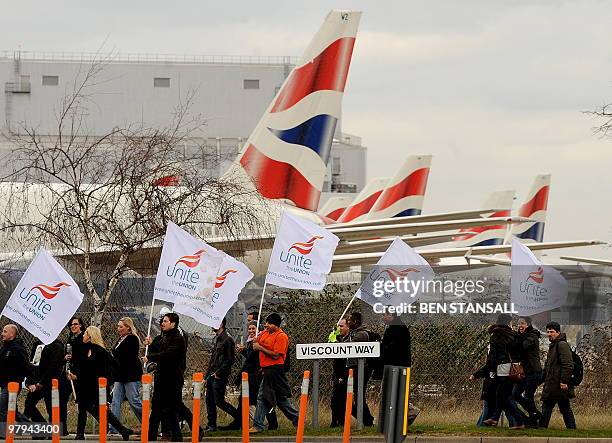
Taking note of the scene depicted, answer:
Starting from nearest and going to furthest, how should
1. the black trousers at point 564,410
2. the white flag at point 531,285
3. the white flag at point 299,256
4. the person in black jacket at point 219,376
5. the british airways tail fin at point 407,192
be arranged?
the black trousers at point 564,410 < the person in black jacket at point 219,376 < the white flag at point 299,256 < the white flag at point 531,285 < the british airways tail fin at point 407,192

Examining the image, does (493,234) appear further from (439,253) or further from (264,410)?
(264,410)

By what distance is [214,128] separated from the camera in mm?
85438

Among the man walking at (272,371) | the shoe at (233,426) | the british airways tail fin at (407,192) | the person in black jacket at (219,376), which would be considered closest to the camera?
the man walking at (272,371)

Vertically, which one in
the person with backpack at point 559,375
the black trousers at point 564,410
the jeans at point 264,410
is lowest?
the jeans at point 264,410

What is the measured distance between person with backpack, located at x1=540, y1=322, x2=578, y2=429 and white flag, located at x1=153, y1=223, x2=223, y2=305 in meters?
4.49

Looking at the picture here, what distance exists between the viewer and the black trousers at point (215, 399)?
1909 centimetres

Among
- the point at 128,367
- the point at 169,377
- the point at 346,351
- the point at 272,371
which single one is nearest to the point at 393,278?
the point at 346,351

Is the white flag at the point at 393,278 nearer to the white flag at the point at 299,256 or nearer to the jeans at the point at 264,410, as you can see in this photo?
the white flag at the point at 299,256

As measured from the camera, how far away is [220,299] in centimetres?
1859

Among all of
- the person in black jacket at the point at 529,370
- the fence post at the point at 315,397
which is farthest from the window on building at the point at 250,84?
the person in black jacket at the point at 529,370

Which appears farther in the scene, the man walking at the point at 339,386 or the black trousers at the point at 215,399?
the man walking at the point at 339,386

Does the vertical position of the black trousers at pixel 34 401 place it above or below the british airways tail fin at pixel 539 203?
below

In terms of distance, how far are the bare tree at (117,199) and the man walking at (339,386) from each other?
3.98 meters

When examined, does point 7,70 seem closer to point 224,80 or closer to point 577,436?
point 224,80
